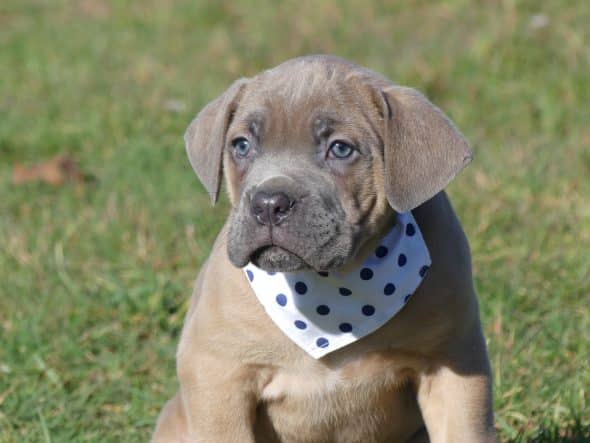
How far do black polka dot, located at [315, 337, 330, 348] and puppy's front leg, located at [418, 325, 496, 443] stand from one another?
0.36 metres

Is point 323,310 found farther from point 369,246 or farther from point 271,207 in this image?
point 271,207

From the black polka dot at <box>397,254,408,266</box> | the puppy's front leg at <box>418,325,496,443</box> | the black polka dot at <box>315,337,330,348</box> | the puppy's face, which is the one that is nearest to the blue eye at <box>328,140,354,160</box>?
the puppy's face

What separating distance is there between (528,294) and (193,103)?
337 cm

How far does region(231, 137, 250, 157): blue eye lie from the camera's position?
4.04m

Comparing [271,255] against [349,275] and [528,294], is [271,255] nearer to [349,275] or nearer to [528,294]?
[349,275]

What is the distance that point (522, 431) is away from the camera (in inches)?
185

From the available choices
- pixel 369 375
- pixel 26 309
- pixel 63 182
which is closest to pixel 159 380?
pixel 26 309

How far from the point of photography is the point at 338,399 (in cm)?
413

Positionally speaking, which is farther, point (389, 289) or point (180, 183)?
point (180, 183)

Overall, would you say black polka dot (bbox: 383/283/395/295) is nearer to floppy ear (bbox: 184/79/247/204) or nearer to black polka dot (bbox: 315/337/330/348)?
black polka dot (bbox: 315/337/330/348)

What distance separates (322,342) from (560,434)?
1161 millimetres

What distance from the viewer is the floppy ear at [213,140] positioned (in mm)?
4125

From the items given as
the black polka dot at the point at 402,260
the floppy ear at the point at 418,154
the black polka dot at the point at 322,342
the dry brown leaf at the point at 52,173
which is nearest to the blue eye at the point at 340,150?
the floppy ear at the point at 418,154

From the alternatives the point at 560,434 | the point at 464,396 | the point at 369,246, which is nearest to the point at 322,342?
the point at 369,246
